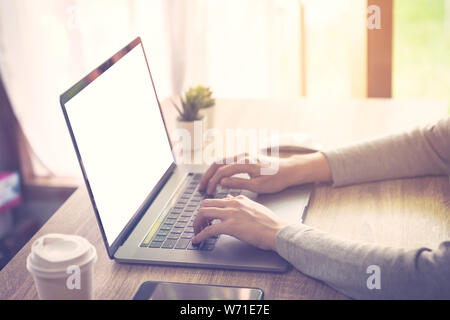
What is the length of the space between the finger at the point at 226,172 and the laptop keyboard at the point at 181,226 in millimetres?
22

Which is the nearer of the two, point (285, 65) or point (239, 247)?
point (239, 247)

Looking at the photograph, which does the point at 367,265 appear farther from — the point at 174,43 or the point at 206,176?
the point at 174,43

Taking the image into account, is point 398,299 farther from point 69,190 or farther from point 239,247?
point 69,190

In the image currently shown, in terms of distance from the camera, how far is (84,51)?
2455 millimetres

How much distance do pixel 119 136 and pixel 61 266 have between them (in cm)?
34

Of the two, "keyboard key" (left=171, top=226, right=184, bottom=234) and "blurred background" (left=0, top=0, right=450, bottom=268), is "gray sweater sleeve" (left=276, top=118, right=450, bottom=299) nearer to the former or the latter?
"keyboard key" (left=171, top=226, right=184, bottom=234)

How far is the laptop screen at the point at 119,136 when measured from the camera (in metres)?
0.93

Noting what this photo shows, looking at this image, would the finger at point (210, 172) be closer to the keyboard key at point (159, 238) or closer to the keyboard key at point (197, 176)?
the keyboard key at point (197, 176)

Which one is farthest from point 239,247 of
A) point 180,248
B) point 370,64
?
point 370,64

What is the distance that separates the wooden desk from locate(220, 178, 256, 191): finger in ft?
0.42

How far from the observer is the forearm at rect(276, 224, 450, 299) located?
0.84 m
